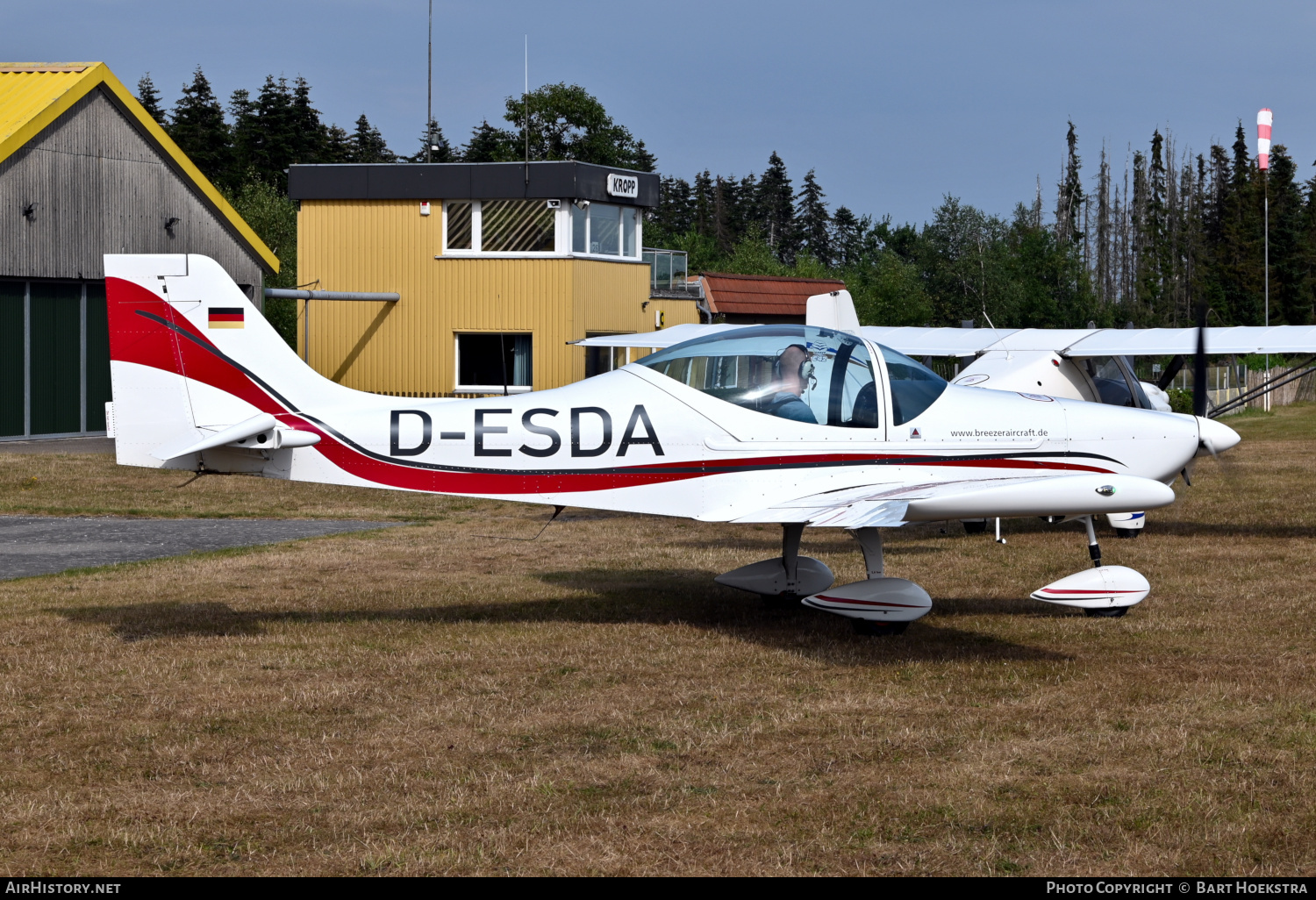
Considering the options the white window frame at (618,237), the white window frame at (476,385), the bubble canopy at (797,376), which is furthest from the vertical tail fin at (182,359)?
the white window frame at (618,237)

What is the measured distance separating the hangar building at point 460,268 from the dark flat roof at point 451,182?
0.09 feet

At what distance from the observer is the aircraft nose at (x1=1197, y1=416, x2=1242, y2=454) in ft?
33.0

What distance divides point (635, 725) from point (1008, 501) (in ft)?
9.27

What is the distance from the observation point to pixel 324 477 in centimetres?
866

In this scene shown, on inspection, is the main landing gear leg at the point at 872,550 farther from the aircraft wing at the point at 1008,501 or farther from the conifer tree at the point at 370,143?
the conifer tree at the point at 370,143

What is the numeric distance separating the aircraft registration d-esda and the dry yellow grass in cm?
98

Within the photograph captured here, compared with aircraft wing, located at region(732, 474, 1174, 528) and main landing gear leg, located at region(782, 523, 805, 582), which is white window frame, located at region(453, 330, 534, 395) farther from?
aircraft wing, located at region(732, 474, 1174, 528)

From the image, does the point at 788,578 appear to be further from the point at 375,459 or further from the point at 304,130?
the point at 304,130

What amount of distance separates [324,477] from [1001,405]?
4.84 m

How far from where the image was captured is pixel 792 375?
8969 mm

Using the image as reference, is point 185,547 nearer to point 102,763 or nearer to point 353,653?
point 353,653

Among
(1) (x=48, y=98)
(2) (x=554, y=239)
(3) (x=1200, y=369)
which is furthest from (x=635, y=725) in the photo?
(1) (x=48, y=98)

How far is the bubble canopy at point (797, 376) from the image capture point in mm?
8922

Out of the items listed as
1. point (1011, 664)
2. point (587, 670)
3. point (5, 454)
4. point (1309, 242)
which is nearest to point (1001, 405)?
point (1011, 664)
